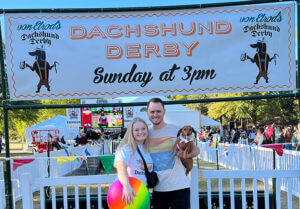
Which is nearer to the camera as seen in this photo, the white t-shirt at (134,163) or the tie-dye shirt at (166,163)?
the white t-shirt at (134,163)

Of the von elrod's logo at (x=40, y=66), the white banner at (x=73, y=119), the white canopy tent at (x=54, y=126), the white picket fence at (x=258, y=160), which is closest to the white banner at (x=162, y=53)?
the von elrod's logo at (x=40, y=66)

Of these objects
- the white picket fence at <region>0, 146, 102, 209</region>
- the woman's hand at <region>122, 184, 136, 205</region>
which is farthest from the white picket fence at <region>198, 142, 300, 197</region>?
the white picket fence at <region>0, 146, 102, 209</region>

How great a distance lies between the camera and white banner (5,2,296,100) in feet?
12.0

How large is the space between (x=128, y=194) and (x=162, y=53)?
204cm

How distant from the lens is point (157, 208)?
9.37ft

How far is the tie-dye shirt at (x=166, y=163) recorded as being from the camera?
276 centimetres

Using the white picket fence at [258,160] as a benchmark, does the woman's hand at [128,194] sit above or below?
above

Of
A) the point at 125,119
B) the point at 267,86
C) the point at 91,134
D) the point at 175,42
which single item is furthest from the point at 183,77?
the point at 125,119

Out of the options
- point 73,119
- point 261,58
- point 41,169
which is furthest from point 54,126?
point 261,58

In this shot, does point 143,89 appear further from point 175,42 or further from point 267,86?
point 267,86

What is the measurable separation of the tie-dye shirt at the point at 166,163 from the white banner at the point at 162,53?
1.06m

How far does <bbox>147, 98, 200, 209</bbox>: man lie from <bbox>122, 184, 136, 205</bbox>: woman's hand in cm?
40

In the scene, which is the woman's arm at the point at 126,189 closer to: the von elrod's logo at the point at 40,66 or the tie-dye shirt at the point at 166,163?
the tie-dye shirt at the point at 166,163

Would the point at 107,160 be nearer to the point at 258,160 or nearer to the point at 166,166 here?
the point at 166,166
